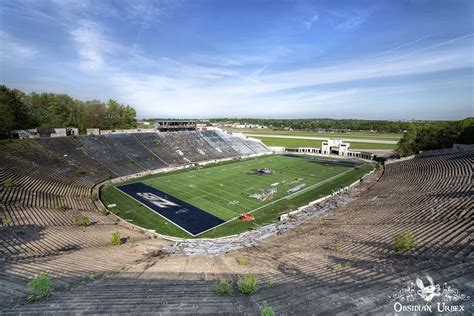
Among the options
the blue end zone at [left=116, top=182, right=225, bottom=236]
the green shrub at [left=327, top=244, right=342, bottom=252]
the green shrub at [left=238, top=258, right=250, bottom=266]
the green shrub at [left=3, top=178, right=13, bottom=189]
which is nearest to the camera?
the green shrub at [left=238, top=258, right=250, bottom=266]

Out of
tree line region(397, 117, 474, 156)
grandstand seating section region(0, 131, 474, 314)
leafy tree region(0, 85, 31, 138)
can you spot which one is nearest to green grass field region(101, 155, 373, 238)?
grandstand seating section region(0, 131, 474, 314)

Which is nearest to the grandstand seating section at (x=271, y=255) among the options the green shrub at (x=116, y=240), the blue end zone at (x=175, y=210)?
the green shrub at (x=116, y=240)

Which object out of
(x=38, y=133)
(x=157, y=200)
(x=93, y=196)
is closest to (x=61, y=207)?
(x=93, y=196)

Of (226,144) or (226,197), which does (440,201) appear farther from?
(226,144)

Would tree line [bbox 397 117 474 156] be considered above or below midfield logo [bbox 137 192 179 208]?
above

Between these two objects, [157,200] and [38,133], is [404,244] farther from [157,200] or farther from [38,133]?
[38,133]

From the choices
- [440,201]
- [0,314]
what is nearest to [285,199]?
[440,201]

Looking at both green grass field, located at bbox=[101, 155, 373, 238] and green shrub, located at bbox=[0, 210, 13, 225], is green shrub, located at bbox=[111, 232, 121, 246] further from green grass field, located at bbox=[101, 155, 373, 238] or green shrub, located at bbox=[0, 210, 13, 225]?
green shrub, located at bbox=[0, 210, 13, 225]
